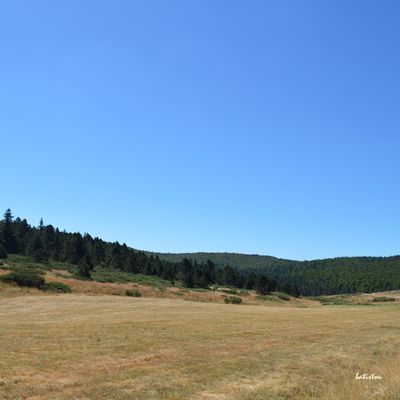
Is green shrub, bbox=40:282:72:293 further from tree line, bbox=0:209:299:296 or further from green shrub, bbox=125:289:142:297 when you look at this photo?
tree line, bbox=0:209:299:296

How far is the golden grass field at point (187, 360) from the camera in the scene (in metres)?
11.9

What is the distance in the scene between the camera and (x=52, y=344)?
64.8 feet

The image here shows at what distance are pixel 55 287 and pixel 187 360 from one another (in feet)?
140

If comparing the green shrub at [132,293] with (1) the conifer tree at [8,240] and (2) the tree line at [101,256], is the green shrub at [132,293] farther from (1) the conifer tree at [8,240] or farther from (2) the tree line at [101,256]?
(1) the conifer tree at [8,240]

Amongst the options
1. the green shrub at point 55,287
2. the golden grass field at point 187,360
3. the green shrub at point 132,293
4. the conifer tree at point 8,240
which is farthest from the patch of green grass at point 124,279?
the golden grass field at point 187,360

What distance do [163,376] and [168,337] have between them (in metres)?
9.78

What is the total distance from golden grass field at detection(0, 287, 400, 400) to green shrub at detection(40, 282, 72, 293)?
2414 centimetres

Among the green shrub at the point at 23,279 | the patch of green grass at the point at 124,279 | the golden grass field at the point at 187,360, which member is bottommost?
the golden grass field at the point at 187,360

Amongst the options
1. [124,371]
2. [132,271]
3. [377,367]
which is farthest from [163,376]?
[132,271]

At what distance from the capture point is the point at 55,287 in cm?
5584

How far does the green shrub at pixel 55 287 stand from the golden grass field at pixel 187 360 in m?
24.1

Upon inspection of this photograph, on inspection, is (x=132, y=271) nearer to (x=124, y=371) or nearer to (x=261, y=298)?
(x=261, y=298)

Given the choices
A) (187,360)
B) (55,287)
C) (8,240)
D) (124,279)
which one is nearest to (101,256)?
(8,240)

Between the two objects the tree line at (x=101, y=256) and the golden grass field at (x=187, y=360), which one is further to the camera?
the tree line at (x=101, y=256)
